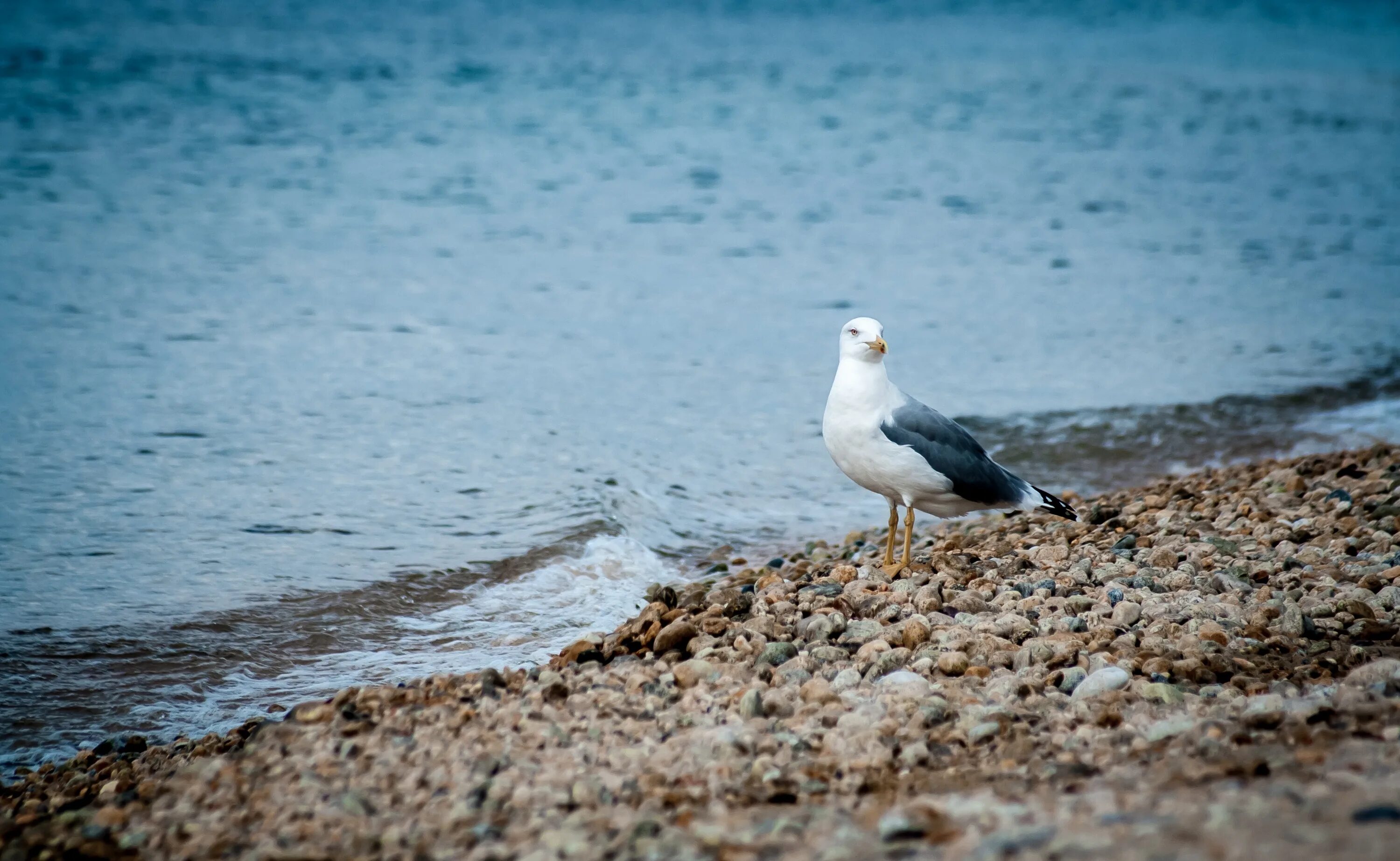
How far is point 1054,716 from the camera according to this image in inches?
159

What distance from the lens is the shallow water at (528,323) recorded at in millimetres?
6680

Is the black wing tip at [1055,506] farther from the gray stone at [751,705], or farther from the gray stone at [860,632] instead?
the gray stone at [751,705]

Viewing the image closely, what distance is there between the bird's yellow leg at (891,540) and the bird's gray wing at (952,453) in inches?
16.7

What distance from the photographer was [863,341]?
18.4 ft

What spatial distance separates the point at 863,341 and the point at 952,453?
63 cm

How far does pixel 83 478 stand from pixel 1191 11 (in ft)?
165

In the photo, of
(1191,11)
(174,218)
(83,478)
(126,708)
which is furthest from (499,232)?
(1191,11)

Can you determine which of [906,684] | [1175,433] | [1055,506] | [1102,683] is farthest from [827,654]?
[1175,433]

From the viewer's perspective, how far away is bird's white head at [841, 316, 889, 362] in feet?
18.3

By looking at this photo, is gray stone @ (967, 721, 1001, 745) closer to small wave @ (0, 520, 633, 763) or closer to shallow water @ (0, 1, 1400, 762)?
small wave @ (0, 520, 633, 763)

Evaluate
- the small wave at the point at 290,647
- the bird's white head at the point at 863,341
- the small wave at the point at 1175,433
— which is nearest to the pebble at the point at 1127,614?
the bird's white head at the point at 863,341

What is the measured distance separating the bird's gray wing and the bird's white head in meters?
0.27

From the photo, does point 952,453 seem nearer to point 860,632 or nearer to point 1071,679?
point 860,632

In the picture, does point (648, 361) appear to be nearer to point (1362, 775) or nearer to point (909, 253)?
point (909, 253)
